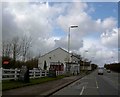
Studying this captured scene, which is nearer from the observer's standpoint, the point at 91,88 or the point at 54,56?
the point at 91,88

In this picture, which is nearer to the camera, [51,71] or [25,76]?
[25,76]

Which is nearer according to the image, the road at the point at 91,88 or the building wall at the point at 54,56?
the road at the point at 91,88

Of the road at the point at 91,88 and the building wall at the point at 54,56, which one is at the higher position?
the building wall at the point at 54,56

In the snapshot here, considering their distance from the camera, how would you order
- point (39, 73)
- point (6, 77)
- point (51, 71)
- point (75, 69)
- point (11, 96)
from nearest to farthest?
point (11, 96), point (6, 77), point (39, 73), point (51, 71), point (75, 69)

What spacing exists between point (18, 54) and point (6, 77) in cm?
5404

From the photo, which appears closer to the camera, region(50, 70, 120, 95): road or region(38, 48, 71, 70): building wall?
region(50, 70, 120, 95): road

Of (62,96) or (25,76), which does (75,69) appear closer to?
(25,76)

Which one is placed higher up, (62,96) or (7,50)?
(7,50)

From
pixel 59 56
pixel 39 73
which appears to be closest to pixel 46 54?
pixel 59 56

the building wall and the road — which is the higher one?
the building wall

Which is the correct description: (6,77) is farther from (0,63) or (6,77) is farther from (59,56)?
(59,56)

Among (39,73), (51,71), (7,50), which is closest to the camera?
(39,73)

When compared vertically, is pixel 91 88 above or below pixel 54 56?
below

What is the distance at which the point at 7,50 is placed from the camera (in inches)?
3044
